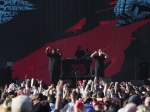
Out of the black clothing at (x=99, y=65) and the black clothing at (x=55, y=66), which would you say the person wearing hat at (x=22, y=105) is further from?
the black clothing at (x=99, y=65)

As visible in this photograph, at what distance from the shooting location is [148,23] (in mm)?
22141

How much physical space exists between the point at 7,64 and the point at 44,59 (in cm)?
173

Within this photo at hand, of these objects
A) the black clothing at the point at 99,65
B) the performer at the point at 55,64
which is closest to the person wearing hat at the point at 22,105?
the performer at the point at 55,64

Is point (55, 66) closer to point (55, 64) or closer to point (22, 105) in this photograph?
point (55, 64)

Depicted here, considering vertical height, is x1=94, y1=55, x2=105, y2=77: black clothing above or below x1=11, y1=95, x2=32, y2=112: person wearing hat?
below

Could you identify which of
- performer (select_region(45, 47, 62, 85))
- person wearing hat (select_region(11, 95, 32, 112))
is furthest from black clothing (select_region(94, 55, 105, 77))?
person wearing hat (select_region(11, 95, 32, 112))

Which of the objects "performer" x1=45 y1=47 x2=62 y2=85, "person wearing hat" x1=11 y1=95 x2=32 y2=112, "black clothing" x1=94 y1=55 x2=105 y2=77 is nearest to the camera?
"person wearing hat" x1=11 y1=95 x2=32 y2=112

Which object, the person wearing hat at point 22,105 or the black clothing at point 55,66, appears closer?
the person wearing hat at point 22,105

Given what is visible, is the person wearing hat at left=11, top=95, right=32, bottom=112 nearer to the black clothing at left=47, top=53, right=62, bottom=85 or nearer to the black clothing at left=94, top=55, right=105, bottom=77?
the black clothing at left=47, top=53, right=62, bottom=85

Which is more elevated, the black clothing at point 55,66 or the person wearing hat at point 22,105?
the person wearing hat at point 22,105

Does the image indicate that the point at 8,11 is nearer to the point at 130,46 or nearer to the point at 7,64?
the point at 7,64

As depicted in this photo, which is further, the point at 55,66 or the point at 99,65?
the point at 99,65

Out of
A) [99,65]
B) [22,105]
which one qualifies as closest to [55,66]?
[99,65]

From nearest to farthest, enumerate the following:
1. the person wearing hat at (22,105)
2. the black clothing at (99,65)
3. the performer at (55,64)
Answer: the person wearing hat at (22,105) < the performer at (55,64) < the black clothing at (99,65)
